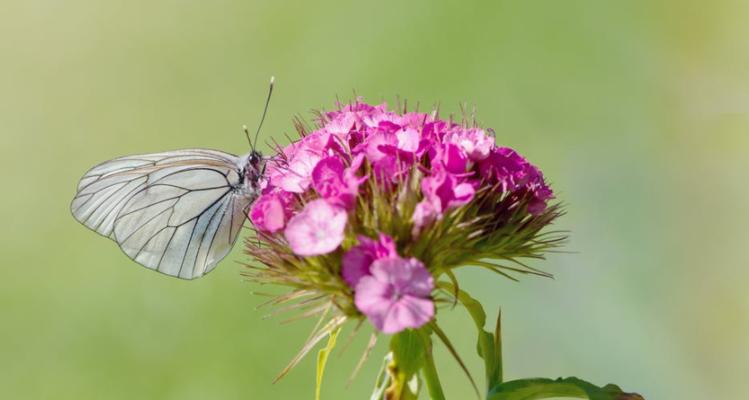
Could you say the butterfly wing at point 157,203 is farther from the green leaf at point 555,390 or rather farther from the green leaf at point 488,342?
the green leaf at point 555,390

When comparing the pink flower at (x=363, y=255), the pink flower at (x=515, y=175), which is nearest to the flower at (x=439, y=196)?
the pink flower at (x=363, y=255)

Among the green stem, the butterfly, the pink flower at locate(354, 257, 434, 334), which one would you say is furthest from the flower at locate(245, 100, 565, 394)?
the butterfly

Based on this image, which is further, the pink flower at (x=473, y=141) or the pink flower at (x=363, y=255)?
the pink flower at (x=473, y=141)

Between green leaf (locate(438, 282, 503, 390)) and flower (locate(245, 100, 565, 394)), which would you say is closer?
flower (locate(245, 100, 565, 394))

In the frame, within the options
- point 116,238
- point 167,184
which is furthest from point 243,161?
point 116,238

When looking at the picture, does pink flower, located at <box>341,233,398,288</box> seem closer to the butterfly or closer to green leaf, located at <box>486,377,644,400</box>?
green leaf, located at <box>486,377,644,400</box>

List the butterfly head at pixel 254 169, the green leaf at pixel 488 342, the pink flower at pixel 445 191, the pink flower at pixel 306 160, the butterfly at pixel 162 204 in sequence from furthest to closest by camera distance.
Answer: the butterfly at pixel 162 204 → the butterfly head at pixel 254 169 → the green leaf at pixel 488 342 → the pink flower at pixel 306 160 → the pink flower at pixel 445 191

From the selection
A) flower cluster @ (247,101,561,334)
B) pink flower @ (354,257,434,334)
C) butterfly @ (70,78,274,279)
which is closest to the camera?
pink flower @ (354,257,434,334)

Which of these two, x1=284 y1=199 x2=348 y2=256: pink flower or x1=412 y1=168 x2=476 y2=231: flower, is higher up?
x1=412 y1=168 x2=476 y2=231: flower
